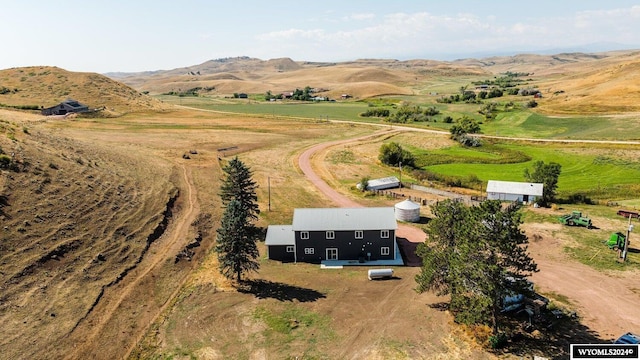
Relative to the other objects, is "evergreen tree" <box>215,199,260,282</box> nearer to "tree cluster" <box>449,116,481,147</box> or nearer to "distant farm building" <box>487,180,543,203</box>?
"distant farm building" <box>487,180,543,203</box>

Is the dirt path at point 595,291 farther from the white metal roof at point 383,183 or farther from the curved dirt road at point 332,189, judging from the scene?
the white metal roof at point 383,183

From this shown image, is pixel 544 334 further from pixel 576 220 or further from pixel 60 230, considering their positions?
pixel 60 230

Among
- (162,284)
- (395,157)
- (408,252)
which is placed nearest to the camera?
(162,284)

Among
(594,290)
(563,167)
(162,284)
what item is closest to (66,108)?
(162,284)

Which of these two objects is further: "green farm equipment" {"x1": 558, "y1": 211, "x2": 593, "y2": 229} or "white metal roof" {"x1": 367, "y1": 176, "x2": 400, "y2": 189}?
"white metal roof" {"x1": 367, "y1": 176, "x2": 400, "y2": 189}

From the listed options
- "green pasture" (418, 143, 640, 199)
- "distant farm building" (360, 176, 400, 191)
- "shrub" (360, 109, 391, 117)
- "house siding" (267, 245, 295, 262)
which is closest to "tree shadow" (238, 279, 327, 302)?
"house siding" (267, 245, 295, 262)

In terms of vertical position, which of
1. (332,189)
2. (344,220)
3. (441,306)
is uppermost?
(344,220)

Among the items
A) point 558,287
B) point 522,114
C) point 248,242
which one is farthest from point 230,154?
point 522,114
